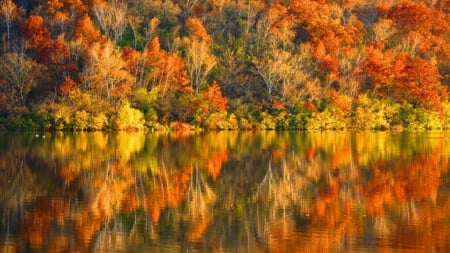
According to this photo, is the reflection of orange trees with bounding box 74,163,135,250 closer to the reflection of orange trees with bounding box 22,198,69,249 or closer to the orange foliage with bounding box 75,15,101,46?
the reflection of orange trees with bounding box 22,198,69,249

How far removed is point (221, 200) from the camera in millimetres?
25734

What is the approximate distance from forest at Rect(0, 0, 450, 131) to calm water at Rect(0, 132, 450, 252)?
75.5ft

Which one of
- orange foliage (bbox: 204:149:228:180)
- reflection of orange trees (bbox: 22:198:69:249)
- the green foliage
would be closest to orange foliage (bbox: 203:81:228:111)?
the green foliage

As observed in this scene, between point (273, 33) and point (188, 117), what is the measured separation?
13398 millimetres

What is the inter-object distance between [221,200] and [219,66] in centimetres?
5341

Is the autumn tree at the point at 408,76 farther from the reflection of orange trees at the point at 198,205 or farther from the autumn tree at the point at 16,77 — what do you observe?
the reflection of orange trees at the point at 198,205

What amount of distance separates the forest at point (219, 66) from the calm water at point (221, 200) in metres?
23.0

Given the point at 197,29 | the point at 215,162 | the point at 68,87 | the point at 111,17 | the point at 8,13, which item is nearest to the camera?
the point at 215,162

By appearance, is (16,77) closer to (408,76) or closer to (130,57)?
(130,57)

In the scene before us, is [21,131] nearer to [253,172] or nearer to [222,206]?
[253,172]

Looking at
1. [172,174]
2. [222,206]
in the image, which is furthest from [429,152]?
[222,206]

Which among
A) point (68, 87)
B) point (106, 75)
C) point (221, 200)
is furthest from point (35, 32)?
point (221, 200)

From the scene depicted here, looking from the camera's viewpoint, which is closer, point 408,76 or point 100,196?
point 100,196

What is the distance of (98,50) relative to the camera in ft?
224
